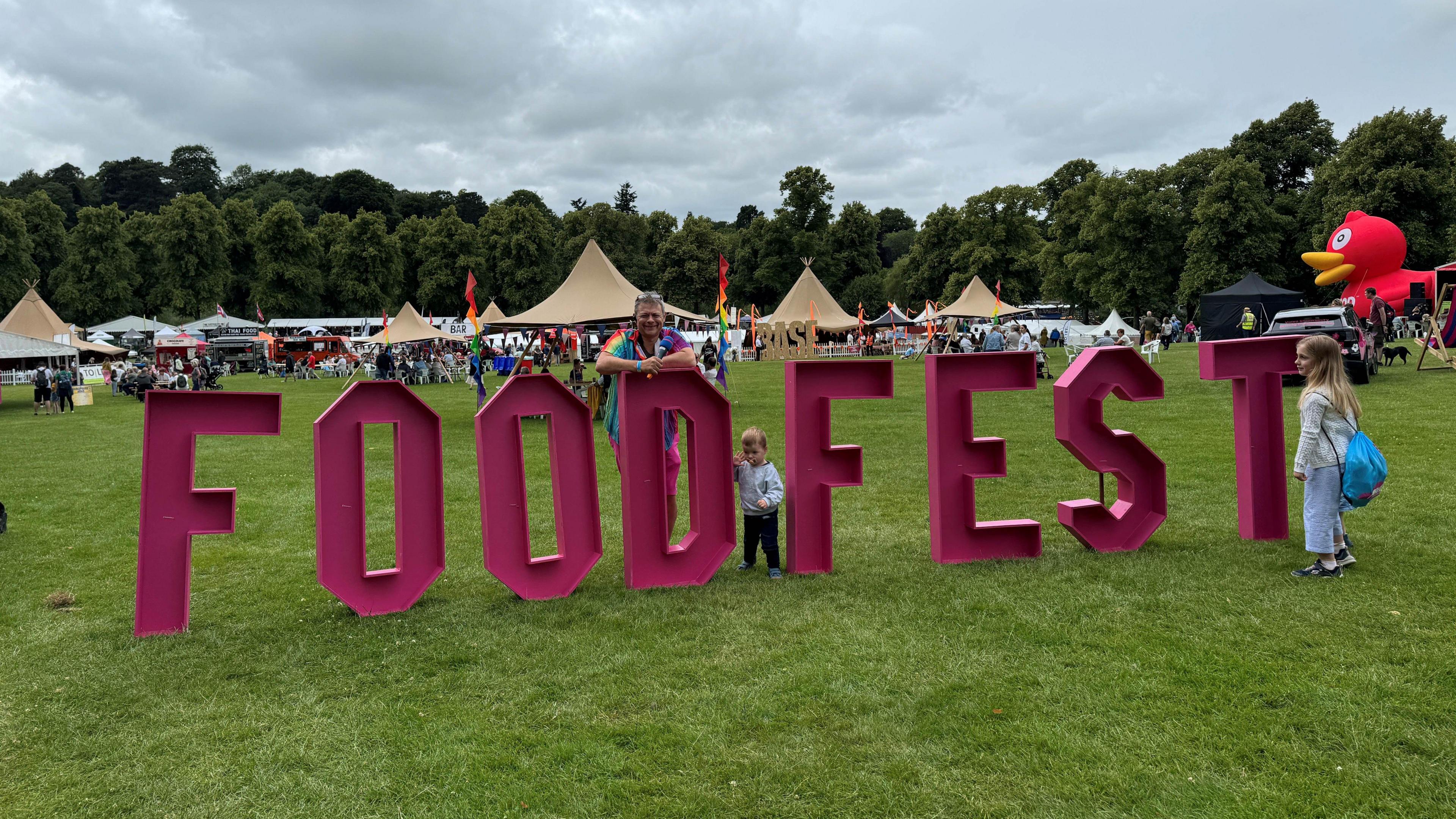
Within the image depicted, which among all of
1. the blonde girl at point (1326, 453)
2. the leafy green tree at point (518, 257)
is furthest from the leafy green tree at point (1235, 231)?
the blonde girl at point (1326, 453)

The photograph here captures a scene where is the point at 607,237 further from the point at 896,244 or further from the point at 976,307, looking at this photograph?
the point at 896,244

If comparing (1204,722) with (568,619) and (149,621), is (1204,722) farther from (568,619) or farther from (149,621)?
(149,621)

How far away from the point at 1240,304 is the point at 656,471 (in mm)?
38507

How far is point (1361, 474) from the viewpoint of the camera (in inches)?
226

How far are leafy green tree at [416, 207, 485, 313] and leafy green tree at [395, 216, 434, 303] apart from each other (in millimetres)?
548

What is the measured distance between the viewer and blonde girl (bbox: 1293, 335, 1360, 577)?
5809mm

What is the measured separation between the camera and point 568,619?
5516 mm

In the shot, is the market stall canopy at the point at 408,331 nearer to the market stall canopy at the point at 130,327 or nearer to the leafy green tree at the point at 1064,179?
the market stall canopy at the point at 130,327

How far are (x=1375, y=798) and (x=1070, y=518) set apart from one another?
344 centimetres

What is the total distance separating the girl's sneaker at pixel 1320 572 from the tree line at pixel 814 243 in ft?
142

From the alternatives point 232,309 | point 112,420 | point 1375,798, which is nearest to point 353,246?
point 232,309

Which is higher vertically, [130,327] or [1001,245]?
[1001,245]

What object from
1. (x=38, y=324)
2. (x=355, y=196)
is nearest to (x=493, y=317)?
(x=38, y=324)

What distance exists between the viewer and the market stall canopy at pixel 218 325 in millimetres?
51531
